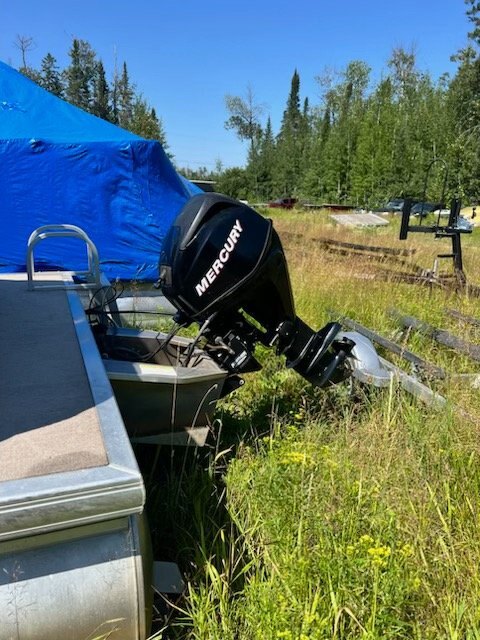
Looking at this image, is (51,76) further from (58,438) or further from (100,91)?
(58,438)

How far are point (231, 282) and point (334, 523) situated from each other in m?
1.11

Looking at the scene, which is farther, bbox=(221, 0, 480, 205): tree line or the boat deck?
bbox=(221, 0, 480, 205): tree line

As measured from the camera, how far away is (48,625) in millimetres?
1234

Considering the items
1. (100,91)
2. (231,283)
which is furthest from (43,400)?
(100,91)

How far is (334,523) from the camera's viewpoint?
6.55ft

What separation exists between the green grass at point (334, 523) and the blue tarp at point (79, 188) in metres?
3.45

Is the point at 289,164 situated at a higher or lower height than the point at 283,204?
higher

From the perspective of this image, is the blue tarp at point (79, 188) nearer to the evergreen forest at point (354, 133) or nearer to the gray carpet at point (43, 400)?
the gray carpet at point (43, 400)

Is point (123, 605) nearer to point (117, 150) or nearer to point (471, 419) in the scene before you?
point (471, 419)

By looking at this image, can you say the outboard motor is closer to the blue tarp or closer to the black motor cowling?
the black motor cowling

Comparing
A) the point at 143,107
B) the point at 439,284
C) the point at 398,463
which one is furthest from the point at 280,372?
the point at 143,107

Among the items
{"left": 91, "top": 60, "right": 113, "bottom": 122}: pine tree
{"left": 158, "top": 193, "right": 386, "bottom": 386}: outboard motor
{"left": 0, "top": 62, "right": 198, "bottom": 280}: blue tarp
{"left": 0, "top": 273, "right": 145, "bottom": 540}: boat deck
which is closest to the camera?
{"left": 0, "top": 273, "right": 145, "bottom": 540}: boat deck

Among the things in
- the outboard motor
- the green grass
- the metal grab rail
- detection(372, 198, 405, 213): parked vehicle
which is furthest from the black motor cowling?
detection(372, 198, 405, 213): parked vehicle

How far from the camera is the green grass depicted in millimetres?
1644
